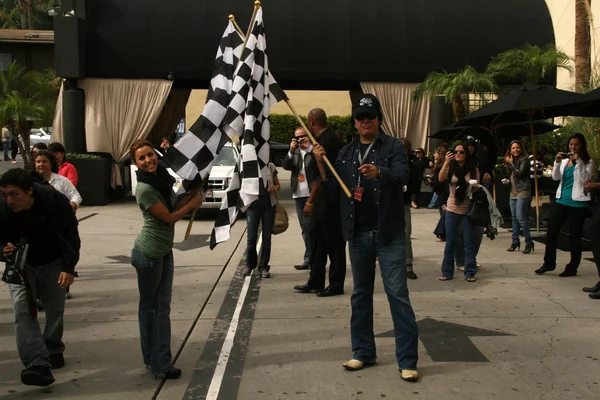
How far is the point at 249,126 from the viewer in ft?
20.7

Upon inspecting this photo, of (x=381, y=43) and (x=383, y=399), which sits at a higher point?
(x=381, y=43)

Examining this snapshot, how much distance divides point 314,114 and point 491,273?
3474mm

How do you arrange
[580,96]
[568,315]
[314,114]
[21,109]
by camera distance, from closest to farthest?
[568,315] < [314,114] < [580,96] < [21,109]

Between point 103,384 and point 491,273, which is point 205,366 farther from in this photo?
point 491,273

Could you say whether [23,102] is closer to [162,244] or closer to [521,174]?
[521,174]

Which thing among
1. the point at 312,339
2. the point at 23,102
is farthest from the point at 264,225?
the point at 23,102

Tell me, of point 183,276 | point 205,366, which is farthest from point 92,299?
point 205,366

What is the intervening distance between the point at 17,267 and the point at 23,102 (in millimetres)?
17569

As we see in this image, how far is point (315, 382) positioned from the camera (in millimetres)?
5191

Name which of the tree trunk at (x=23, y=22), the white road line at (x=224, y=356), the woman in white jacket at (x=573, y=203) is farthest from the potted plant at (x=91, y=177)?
the tree trunk at (x=23, y=22)

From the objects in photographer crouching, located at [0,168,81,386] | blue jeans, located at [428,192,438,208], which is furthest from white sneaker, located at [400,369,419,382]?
blue jeans, located at [428,192,438,208]

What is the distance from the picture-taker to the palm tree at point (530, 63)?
17.9 metres

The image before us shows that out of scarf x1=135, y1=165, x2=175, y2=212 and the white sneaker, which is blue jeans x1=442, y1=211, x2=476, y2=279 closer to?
the white sneaker

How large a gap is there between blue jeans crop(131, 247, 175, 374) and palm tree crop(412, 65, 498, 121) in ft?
44.6
